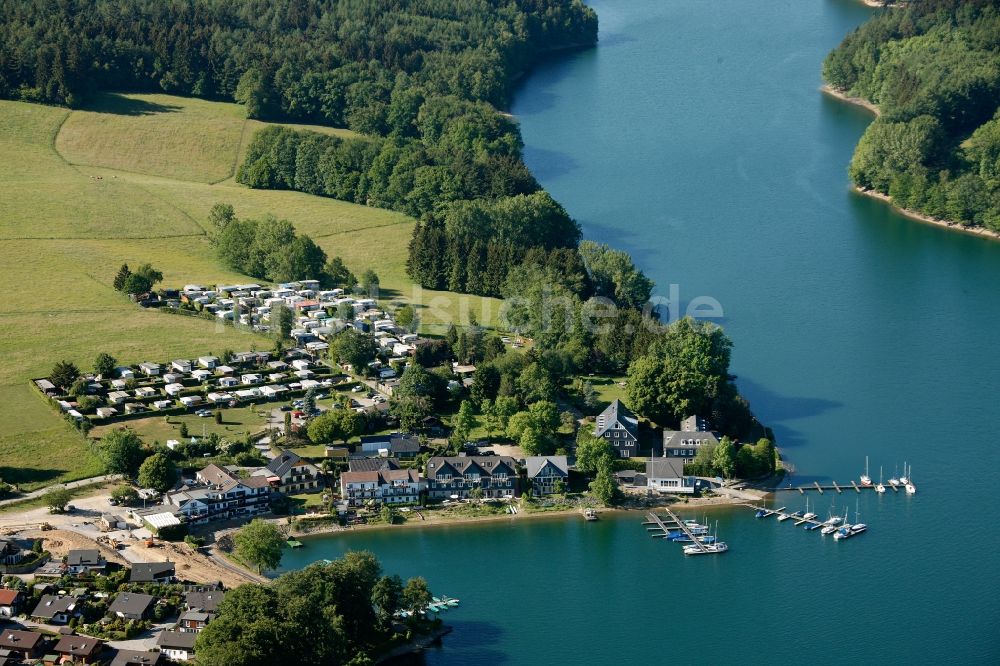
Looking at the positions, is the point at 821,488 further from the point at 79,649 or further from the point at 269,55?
the point at 269,55

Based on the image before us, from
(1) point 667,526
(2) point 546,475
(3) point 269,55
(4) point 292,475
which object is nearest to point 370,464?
(4) point 292,475

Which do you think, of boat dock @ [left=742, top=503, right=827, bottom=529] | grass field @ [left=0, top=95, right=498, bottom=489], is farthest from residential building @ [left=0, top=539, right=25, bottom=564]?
boat dock @ [left=742, top=503, right=827, bottom=529]

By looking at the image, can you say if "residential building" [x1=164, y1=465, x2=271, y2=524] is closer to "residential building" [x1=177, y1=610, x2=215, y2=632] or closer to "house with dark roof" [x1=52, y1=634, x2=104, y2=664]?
"residential building" [x1=177, y1=610, x2=215, y2=632]

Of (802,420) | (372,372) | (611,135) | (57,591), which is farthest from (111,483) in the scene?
(611,135)

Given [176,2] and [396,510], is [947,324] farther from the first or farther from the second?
[176,2]

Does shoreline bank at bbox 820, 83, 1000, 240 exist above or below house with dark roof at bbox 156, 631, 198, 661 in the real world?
above
